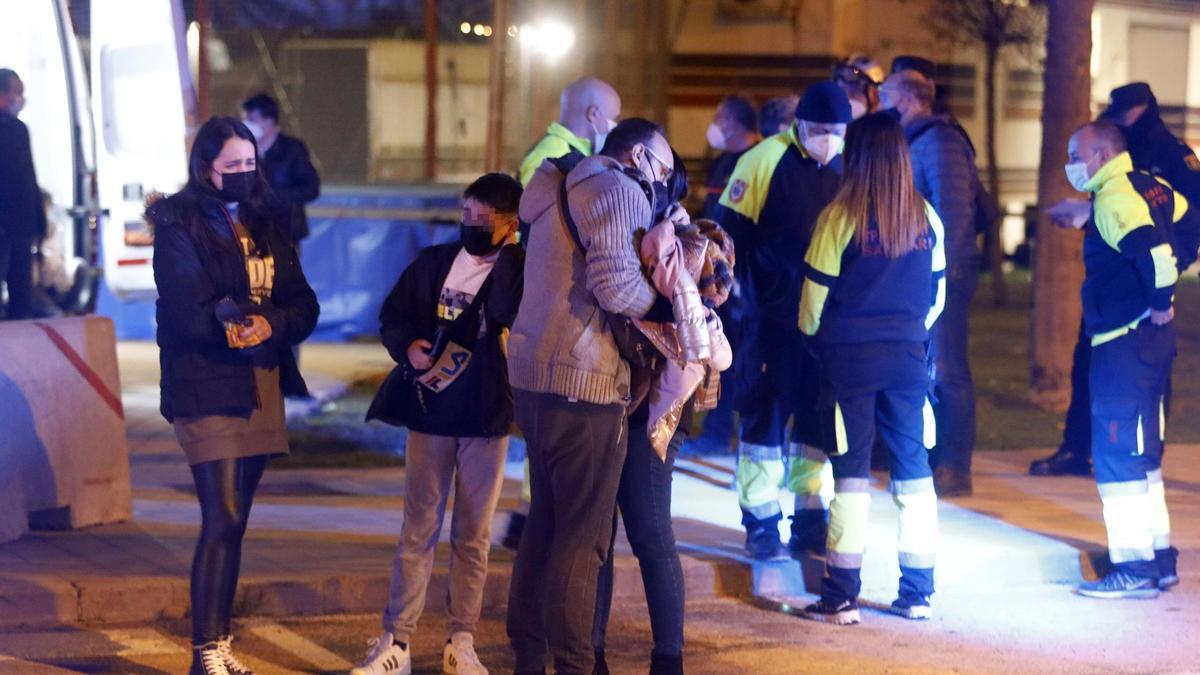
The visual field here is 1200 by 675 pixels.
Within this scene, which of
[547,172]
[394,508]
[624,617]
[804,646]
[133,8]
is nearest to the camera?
[547,172]

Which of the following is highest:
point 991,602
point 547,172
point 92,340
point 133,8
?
point 133,8

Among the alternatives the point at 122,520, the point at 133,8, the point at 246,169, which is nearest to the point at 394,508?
the point at 122,520

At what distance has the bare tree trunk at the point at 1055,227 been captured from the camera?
11.1 meters

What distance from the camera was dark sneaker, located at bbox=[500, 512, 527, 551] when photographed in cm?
721

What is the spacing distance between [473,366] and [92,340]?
2.78m

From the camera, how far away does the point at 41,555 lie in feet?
22.4

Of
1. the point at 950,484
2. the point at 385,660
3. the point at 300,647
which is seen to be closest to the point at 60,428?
the point at 300,647

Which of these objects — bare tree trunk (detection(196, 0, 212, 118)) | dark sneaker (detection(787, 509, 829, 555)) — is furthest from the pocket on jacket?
bare tree trunk (detection(196, 0, 212, 118))

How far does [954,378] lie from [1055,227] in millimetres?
3410

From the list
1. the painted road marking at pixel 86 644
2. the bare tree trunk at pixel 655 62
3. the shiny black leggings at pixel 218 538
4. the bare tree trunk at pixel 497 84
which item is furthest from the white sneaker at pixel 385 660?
the bare tree trunk at pixel 655 62

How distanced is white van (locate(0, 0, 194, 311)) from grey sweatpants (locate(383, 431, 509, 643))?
561cm

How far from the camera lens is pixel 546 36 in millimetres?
15102

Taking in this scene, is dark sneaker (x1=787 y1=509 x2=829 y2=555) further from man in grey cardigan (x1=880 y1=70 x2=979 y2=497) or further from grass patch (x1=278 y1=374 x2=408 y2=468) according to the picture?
grass patch (x1=278 y1=374 x2=408 y2=468)

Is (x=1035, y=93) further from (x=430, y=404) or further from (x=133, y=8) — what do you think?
(x=430, y=404)
